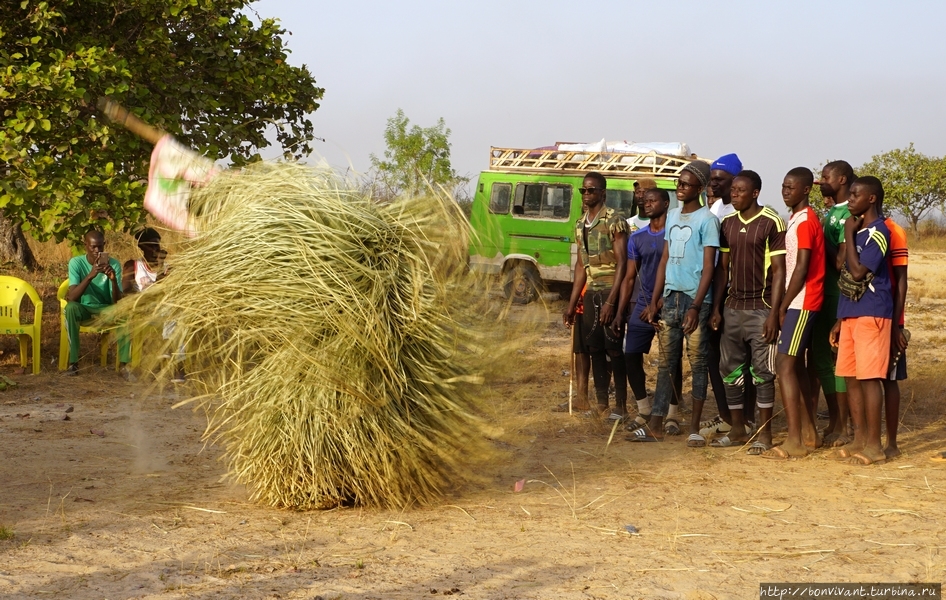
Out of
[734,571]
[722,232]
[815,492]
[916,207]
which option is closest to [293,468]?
[734,571]

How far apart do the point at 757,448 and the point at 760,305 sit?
94cm

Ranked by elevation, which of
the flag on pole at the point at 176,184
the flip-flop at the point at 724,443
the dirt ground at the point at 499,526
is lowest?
the dirt ground at the point at 499,526

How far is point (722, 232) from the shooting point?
6.40 metres

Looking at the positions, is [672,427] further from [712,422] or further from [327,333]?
[327,333]

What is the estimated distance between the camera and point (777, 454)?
6.15m

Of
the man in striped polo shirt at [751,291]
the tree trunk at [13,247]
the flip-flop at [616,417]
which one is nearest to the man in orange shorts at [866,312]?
the man in striped polo shirt at [751,291]

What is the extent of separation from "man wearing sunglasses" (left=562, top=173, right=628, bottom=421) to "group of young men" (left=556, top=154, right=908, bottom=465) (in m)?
Answer: 0.01

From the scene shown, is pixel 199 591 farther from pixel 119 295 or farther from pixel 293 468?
pixel 119 295

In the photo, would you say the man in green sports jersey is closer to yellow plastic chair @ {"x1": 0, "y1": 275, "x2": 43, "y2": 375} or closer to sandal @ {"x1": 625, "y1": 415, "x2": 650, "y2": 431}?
sandal @ {"x1": 625, "y1": 415, "x2": 650, "y2": 431}

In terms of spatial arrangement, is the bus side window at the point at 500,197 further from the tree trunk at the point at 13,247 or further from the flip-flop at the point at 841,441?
the flip-flop at the point at 841,441

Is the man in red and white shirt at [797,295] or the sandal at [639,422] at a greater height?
the man in red and white shirt at [797,295]

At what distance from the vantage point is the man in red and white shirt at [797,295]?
5957 mm

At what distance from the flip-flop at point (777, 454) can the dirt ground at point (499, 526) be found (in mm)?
165

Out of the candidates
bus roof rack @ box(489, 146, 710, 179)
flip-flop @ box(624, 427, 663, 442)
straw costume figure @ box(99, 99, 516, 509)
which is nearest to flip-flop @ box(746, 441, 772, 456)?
Result: flip-flop @ box(624, 427, 663, 442)
